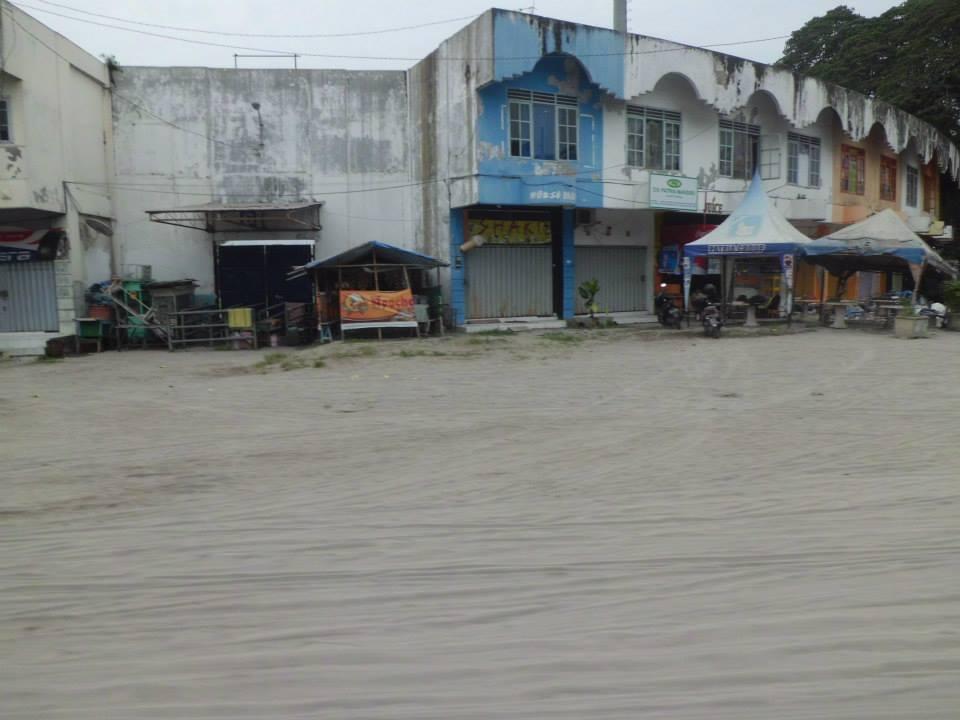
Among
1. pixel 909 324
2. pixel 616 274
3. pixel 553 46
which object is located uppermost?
pixel 553 46

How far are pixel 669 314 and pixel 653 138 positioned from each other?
5129mm

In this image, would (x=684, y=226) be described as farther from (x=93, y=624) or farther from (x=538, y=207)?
(x=93, y=624)

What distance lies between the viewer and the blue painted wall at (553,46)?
17922 millimetres

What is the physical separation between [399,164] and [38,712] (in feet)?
64.6

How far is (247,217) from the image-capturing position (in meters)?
20.0

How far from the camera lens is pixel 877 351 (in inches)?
562

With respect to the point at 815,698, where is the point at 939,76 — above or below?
above

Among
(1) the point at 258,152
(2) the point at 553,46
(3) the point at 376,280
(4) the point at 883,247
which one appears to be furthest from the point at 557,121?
(4) the point at 883,247

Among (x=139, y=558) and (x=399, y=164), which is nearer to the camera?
(x=139, y=558)

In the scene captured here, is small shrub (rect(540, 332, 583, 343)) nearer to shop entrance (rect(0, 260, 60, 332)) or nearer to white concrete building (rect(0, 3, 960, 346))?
white concrete building (rect(0, 3, 960, 346))

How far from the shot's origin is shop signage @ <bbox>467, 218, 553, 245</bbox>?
66.9ft

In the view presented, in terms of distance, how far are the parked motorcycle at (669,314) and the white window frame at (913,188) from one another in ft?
57.8

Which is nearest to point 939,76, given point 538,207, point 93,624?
point 538,207

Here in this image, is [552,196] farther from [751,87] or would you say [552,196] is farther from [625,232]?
[751,87]
